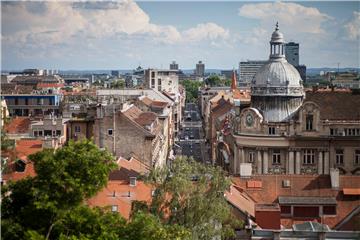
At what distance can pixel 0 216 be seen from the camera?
2955 cm

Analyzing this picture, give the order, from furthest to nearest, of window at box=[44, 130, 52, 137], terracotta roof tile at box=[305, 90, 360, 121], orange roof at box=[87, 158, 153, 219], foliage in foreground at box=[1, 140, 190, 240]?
terracotta roof tile at box=[305, 90, 360, 121] → window at box=[44, 130, 52, 137] → orange roof at box=[87, 158, 153, 219] → foliage in foreground at box=[1, 140, 190, 240]

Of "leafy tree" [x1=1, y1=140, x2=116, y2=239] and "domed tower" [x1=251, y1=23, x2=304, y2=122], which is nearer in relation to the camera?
"leafy tree" [x1=1, y1=140, x2=116, y2=239]

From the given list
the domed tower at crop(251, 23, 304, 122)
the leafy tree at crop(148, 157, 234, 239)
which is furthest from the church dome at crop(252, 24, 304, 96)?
the leafy tree at crop(148, 157, 234, 239)

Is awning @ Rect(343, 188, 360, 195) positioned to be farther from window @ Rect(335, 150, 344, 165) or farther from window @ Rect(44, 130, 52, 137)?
window @ Rect(44, 130, 52, 137)

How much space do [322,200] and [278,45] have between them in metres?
36.7

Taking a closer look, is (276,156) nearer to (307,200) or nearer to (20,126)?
(307,200)

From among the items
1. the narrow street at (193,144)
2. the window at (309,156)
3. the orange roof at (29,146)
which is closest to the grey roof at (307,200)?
the orange roof at (29,146)

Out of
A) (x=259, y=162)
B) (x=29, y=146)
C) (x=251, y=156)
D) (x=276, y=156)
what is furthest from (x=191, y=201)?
(x=276, y=156)

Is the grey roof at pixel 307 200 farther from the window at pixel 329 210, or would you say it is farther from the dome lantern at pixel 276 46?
the dome lantern at pixel 276 46

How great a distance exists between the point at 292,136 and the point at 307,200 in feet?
88.2

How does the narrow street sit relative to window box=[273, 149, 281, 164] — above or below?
below

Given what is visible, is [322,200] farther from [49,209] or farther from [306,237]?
[49,209]

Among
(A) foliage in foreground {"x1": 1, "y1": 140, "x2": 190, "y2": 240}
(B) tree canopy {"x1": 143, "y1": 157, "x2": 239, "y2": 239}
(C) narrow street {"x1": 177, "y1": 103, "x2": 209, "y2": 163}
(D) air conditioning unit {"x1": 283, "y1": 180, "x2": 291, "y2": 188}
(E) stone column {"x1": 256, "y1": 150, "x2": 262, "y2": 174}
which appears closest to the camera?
(A) foliage in foreground {"x1": 1, "y1": 140, "x2": 190, "y2": 240}

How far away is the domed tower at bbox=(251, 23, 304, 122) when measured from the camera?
80.2 meters
